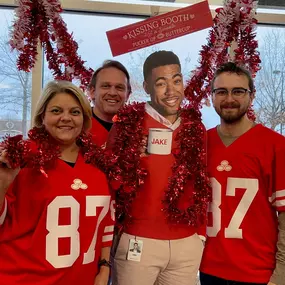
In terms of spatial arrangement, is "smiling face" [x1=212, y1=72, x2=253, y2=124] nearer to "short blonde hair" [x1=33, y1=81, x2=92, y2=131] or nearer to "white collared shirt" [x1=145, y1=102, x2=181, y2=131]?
"white collared shirt" [x1=145, y1=102, x2=181, y2=131]

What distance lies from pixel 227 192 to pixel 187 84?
598 mm

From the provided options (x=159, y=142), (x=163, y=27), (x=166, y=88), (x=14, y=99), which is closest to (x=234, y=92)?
(x=166, y=88)

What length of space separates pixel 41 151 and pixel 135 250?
58 centimetres

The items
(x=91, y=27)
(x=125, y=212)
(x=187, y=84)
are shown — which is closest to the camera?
(x=125, y=212)

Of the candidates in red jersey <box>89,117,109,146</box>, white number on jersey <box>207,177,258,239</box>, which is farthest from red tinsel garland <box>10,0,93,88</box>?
white number on jersey <box>207,177,258,239</box>

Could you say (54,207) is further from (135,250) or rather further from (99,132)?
(99,132)

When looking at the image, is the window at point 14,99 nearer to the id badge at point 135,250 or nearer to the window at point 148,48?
the window at point 148,48

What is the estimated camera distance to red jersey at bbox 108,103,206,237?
1572 mm

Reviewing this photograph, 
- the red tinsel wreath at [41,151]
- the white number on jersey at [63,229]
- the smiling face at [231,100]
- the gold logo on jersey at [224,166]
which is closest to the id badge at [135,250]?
the white number on jersey at [63,229]

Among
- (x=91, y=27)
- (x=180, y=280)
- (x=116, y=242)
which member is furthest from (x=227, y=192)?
(x=91, y=27)

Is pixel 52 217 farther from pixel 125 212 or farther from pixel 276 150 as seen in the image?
pixel 276 150

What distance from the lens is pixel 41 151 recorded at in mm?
1379

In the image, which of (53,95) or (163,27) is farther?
(163,27)

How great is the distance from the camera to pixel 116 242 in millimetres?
1652
